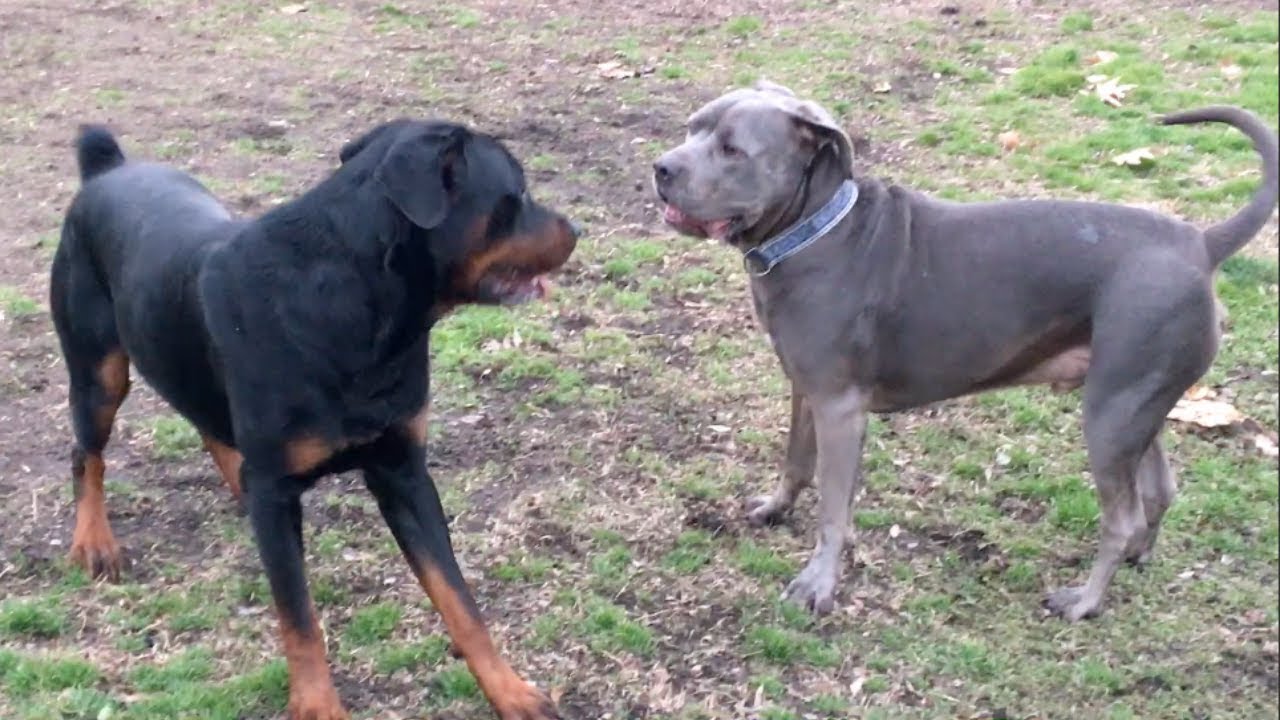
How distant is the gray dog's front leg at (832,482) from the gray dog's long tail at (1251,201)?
1250 mm

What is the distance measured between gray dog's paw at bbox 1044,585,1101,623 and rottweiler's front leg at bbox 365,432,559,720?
1.81 meters

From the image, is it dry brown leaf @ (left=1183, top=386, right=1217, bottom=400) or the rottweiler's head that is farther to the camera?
dry brown leaf @ (left=1183, top=386, right=1217, bottom=400)

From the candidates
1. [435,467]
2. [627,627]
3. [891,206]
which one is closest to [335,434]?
[627,627]

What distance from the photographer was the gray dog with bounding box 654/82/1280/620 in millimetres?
4398

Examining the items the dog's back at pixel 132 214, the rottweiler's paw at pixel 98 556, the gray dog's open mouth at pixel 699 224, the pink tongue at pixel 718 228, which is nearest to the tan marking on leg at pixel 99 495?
the rottweiler's paw at pixel 98 556

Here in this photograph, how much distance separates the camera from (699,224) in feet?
15.3

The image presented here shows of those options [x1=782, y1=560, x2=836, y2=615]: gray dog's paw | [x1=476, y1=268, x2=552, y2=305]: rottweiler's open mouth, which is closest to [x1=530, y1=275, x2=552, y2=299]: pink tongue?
[x1=476, y1=268, x2=552, y2=305]: rottweiler's open mouth

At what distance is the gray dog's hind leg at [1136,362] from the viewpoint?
4.24 metres

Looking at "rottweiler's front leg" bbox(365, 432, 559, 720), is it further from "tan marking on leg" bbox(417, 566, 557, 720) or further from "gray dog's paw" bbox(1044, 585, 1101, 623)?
"gray dog's paw" bbox(1044, 585, 1101, 623)

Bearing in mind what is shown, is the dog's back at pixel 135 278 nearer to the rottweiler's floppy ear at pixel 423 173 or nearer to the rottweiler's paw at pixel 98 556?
the rottweiler's paw at pixel 98 556

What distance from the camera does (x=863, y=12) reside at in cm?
1148

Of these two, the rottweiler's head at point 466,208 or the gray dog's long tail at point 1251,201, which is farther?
the gray dog's long tail at point 1251,201

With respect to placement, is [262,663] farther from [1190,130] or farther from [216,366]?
[1190,130]

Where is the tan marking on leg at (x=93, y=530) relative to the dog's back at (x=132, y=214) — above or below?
below
